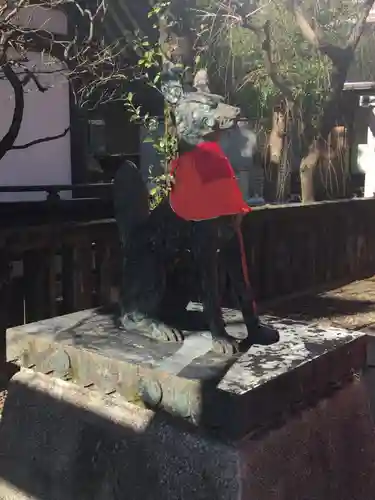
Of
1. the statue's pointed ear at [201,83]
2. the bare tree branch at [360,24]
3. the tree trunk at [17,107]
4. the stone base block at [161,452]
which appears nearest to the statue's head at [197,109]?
the statue's pointed ear at [201,83]

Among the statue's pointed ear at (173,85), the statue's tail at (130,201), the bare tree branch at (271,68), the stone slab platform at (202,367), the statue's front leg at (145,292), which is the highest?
the bare tree branch at (271,68)

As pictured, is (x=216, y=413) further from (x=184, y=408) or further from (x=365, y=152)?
(x=365, y=152)

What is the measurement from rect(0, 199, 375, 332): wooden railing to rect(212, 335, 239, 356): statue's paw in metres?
2.08

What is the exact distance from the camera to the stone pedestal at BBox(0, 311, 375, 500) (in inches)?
85.2

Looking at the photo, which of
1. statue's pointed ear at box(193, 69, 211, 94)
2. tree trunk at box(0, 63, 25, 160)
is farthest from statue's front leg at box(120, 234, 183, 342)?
tree trunk at box(0, 63, 25, 160)

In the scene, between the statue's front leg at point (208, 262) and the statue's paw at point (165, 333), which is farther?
the statue's paw at point (165, 333)

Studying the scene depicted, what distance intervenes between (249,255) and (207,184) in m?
3.80

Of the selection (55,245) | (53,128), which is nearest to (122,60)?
(53,128)

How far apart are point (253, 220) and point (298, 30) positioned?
2735 millimetres

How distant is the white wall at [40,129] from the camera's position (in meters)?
8.27

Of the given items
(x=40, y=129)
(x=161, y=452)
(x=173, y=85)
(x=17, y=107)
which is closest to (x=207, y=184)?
(x=173, y=85)

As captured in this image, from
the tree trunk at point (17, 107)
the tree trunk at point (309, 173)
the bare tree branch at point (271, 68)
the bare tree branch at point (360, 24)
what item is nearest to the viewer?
the tree trunk at point (17, 107)

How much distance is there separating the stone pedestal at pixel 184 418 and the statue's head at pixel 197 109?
2.68ft

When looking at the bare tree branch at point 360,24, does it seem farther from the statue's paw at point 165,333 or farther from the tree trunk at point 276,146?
the statue's paw at point 165,333
